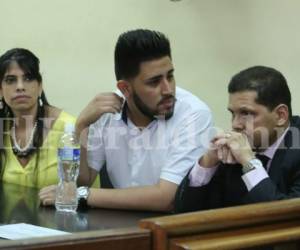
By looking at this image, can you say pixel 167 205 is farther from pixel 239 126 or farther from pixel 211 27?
pixel 211 27

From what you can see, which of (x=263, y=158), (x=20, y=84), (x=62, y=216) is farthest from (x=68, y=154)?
(x=20, y=84)

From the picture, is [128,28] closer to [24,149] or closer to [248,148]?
[24,149]

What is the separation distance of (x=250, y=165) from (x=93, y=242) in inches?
39.4

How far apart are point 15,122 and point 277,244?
195 centimetres

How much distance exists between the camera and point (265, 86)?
1680mm

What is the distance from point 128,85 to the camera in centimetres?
200

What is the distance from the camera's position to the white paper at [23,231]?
124cm

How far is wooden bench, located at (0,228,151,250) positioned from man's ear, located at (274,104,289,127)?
1.13 meters

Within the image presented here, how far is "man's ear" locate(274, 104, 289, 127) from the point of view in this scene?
1684 millimetres

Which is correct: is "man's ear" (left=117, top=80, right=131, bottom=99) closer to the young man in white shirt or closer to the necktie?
the young man in white shirt

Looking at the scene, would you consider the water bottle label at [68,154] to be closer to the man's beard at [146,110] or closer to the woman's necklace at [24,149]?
the man's beard at [146,110]

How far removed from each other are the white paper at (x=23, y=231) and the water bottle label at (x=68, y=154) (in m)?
0.43

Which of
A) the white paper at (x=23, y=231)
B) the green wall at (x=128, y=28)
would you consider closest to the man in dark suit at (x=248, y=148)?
the white paper at (x=23, y=231)

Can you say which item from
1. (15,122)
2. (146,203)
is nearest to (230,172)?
(146,203)
